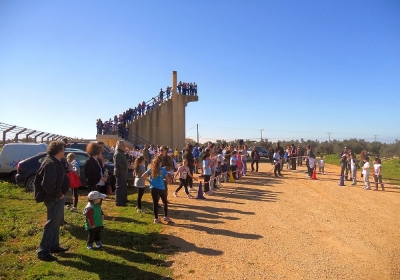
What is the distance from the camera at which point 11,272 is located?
15.5 feet

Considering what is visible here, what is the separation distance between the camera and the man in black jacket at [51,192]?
5.13 metres

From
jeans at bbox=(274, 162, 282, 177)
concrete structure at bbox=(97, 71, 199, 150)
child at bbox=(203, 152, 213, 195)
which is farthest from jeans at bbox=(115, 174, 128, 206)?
concrete structure at bbox=(97, 71, 199, 150)

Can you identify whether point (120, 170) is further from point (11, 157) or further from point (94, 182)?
point (11, 157)

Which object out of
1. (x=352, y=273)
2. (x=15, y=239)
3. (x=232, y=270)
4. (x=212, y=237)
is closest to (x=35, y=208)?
(x=15, y=239)

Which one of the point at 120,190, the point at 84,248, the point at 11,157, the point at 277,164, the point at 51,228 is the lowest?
the point at 84,248

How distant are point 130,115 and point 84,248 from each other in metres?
26.4

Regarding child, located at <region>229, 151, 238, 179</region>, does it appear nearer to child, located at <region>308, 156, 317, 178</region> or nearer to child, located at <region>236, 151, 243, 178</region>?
child, located at <region>236, 151, 243, 178</region>

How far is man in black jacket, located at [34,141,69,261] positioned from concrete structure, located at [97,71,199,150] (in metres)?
24.7

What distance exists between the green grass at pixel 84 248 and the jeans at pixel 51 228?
207 millimetres

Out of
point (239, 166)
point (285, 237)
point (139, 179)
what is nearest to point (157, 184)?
point (139, 179)

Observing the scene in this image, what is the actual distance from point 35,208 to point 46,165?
4284mm

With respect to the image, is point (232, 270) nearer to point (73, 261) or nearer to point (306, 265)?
point (306, 265)

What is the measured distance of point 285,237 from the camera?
6719 mm

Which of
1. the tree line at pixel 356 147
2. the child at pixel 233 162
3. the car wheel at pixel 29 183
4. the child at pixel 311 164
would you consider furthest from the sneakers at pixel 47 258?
the tree line at pixel 356 147
